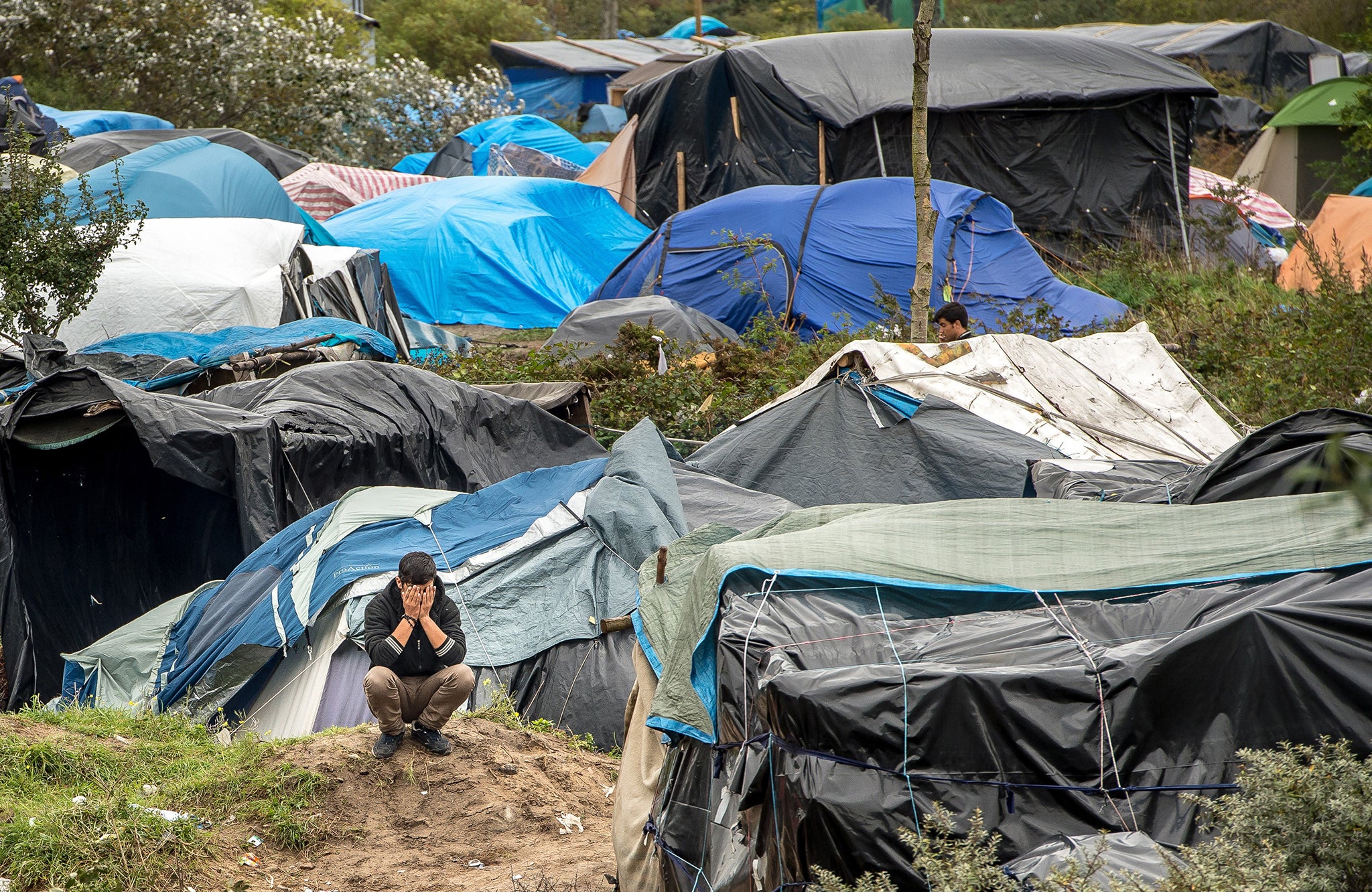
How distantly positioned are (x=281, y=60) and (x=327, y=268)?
43.9 ft

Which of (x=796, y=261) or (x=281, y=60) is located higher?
(x=281, y=60)

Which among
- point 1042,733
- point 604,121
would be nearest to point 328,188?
point 604,121

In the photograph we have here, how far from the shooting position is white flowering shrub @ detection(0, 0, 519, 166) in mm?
23047

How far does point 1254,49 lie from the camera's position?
98.1 feet

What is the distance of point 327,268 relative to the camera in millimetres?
13516

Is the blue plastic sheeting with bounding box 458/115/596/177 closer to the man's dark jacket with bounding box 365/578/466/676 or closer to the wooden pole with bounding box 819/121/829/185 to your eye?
the wooden pole with bounding box 819/121/829/185

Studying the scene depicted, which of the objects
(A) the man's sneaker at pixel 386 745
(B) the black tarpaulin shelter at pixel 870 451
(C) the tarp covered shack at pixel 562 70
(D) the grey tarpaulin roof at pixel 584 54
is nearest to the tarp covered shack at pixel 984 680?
(A) the man's sneaker at pixel 386 745

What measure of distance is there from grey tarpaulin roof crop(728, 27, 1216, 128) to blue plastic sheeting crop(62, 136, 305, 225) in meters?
6.86

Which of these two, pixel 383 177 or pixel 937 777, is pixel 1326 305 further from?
pixel 383 177

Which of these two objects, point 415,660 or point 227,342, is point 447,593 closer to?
point 415,660

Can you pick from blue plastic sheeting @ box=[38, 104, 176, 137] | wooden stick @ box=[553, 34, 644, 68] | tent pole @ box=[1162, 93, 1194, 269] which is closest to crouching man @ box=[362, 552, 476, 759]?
tent pole @ box=[1162, 93, 1194, 269]

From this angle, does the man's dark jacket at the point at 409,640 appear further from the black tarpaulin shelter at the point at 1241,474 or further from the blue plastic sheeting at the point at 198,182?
the blue plastic sheeting at the point at 198,182

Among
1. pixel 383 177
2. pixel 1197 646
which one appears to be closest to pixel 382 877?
pixel 1197 646

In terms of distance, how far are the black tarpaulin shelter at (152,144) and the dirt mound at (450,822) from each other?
501 inches
